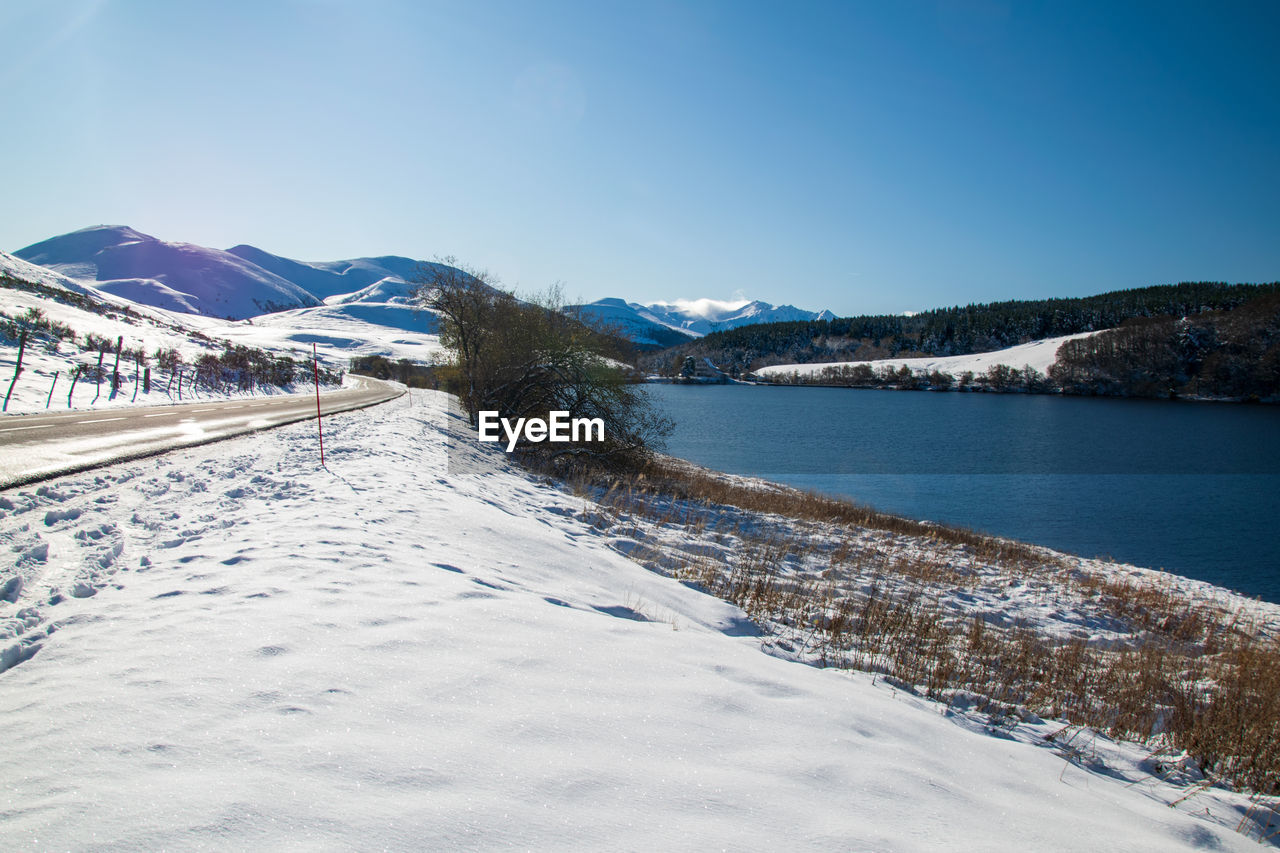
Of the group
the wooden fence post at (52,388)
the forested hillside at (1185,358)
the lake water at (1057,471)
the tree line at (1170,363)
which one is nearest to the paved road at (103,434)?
the wooden fence post at (52,388)

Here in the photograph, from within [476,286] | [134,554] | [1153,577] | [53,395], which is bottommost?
[1153,577]

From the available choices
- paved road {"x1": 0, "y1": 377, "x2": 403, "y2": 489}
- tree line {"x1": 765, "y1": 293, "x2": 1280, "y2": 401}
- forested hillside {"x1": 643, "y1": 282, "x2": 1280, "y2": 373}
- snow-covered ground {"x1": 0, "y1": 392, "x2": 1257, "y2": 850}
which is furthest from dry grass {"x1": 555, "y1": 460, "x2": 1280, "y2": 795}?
forested hillside {"x1": 643, "y1": 282, "x2": 1280, "y2": 373}

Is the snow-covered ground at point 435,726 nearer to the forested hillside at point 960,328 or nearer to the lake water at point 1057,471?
the lake water at point 1057,471

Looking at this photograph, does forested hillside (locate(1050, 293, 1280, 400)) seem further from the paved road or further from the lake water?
the paved road

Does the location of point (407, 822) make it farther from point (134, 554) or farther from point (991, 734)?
point (134, 554)

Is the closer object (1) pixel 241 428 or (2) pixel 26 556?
(2) pixel 26 556

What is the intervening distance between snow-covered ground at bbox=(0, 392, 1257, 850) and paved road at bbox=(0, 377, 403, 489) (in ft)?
9.91

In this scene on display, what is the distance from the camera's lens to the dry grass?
5891 millimetres

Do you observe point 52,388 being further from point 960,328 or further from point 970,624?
point 960,328

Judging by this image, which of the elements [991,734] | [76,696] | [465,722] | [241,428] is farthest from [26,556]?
[241,428]

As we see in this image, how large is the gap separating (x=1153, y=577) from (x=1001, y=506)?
1017cm

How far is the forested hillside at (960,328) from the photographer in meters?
141

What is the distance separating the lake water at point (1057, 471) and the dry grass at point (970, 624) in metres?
6.47

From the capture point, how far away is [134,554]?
19.0 ft
